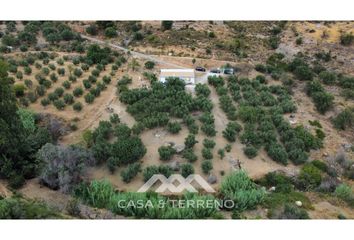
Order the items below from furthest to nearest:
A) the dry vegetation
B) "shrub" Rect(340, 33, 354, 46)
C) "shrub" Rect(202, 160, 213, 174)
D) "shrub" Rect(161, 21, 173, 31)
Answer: "shrub" Rect(161, 21, 173, 31)
"shrub" Rect(340, 33, 354, 46)
"shrub" Rect(202, 160, 213, 174)
the dry vegetation

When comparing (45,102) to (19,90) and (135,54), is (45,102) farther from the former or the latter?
(135,54)

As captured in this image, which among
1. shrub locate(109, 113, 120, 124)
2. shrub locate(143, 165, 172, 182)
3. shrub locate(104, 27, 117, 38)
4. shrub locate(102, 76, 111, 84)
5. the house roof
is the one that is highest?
shrub locate(104, 27, 117, 38)

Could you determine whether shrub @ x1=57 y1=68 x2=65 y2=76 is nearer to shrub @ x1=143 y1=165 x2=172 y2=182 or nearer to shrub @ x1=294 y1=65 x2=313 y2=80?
shrub @ x1=143 y1=165 x2=172 y2=182

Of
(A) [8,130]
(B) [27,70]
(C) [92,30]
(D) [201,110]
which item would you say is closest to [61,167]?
(A) [8,130]

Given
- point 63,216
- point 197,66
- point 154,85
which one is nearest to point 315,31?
point 197,66

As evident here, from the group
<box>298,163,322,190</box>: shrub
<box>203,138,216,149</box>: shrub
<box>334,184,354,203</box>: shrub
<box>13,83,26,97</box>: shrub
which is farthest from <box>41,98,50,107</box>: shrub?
<box>334,184,354,203</box>: shrub

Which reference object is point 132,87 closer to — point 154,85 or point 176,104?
point 154,85
